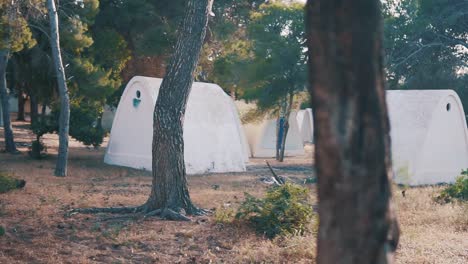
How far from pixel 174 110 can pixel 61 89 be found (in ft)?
17.8

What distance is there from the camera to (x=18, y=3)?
13695 millimetres

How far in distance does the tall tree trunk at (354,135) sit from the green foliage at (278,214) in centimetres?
480

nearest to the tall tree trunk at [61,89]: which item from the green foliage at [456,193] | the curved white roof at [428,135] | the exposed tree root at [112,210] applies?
the exposed tree root at [112,210]

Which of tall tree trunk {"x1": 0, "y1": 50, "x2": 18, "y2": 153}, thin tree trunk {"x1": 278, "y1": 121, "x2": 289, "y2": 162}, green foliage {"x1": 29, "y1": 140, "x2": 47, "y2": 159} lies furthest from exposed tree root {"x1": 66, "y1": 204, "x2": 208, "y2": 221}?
thin tree trunk {"x1": 278, "y1": 121, "x2": 289, "y2": 162}

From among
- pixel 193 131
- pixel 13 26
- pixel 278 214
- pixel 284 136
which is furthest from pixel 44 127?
pixel 278 214

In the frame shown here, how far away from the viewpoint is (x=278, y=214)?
7.71 metres

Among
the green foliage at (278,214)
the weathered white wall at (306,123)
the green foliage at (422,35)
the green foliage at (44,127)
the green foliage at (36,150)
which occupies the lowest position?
the green foliage at (278,214)

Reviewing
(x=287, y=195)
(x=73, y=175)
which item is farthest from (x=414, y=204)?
(x=73, y=175)

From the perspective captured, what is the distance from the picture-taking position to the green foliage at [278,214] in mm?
7590

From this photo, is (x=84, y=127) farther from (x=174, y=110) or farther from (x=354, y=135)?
(x=354, y=135)

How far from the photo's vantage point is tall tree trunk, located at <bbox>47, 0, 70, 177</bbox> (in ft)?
41.9

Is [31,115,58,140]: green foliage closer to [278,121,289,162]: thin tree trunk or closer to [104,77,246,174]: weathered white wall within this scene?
[104,77,246,174]: weathered white wall

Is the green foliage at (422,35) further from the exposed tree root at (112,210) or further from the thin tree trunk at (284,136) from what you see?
the exposed tree root at (112,210)

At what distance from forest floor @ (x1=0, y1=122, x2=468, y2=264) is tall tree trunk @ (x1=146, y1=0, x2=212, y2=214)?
20.8 inches
